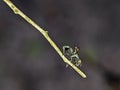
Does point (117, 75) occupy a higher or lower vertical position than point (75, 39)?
lower

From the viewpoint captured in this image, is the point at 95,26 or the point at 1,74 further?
the point at 95,26

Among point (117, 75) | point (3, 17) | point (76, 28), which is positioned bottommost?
point (117, 75)

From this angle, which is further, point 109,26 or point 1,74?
point 109,26

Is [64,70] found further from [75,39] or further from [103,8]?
[103,8]

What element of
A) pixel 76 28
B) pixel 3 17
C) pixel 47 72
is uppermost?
pixel 3 17

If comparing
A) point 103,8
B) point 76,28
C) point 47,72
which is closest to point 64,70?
point 47,72

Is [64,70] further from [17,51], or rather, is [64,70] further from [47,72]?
[17,51]
